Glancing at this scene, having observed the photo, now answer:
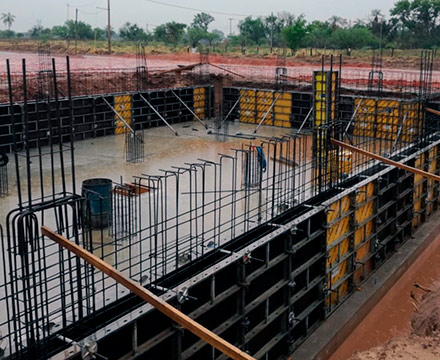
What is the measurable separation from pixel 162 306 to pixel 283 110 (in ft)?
62.5

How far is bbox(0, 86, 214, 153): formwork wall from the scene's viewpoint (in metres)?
17.3

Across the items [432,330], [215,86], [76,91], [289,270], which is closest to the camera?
[289,270]

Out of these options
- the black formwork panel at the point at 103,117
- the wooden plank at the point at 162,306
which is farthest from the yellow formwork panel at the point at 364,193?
the black formwork panel at the point at 103,117

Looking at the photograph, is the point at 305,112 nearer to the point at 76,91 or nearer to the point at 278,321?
the point at 76,91

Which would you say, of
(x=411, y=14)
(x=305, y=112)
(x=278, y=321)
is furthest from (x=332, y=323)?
(x=411, y=14)

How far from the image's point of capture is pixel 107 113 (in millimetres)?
20281

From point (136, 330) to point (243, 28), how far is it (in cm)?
7906

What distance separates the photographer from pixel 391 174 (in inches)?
497

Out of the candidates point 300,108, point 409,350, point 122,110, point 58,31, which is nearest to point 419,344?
point 409,350

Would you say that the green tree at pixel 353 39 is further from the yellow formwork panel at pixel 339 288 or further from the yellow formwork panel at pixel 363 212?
the yellow formwork panel at pixel 339 288

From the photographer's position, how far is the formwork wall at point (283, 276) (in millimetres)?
6719

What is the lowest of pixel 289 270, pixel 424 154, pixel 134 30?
pixel 289 270

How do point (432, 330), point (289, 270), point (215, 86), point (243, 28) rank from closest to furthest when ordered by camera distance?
1. point (289, 270)
2. point (432, 330)
3. point (215, 86)
4. point (243, 28)

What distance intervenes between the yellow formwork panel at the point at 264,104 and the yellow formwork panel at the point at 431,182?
9312 millimetres
